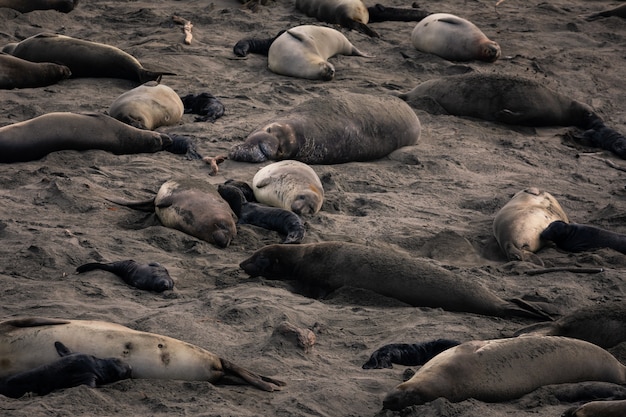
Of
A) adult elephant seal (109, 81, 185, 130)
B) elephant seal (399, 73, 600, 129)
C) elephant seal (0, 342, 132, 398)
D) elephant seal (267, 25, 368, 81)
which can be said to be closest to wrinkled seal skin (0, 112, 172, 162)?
adult elephant seal (109, 81, 185, 130)

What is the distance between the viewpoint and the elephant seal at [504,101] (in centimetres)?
874

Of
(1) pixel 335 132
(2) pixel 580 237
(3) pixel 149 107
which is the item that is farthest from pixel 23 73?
(2) pixel 580 237

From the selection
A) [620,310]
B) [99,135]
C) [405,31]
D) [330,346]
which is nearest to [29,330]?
[330,346]

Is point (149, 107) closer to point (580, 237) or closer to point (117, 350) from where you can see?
point (580, 237)

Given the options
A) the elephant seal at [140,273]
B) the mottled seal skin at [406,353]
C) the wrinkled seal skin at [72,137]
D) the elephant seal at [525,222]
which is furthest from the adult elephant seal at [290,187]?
the mottled seal skin at [406,353]

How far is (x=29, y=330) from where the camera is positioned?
12.2 ft

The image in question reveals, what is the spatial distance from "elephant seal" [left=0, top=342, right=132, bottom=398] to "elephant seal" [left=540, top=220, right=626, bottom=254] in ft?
10.5

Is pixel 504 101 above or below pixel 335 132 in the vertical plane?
below

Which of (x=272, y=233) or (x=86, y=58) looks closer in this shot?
(x=272, y=233)

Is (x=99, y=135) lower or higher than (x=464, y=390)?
lower

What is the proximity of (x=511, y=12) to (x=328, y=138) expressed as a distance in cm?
577

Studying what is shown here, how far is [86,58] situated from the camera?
8.69 metres

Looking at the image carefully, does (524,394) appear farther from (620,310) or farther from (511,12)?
(511,12)

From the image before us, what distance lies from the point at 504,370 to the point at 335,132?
3820mm
